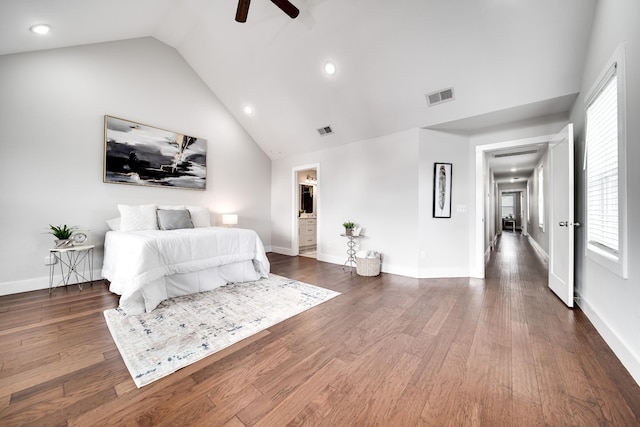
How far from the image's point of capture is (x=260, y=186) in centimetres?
609

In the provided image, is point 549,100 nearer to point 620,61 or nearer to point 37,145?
point 620,61

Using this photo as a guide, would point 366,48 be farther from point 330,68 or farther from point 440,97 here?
point 440,97

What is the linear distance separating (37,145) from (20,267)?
1.60 meters

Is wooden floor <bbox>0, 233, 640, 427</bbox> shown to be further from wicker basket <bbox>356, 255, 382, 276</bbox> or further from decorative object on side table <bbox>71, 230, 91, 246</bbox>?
wicker basket <bbox>356, 255, 382, 276</bbox>

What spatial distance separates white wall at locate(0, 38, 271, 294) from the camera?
3.08 metres

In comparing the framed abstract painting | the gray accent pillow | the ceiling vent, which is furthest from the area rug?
the ceiling vent

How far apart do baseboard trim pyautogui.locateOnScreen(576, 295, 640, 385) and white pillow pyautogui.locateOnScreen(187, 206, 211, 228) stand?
16.7 feet

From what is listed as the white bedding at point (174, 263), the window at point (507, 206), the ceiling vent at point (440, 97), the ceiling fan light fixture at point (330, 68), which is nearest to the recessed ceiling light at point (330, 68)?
the ceiling fan light fixture at point (330, 68)

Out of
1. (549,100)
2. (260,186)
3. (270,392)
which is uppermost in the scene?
(549,100)

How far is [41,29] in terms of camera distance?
278 centimetres

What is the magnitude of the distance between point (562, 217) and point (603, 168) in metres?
0.90

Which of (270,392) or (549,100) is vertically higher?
(549,100)

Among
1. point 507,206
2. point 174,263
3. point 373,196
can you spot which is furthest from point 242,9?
point 507,206

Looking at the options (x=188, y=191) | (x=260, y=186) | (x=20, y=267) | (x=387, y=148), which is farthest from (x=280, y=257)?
(x=20, y=267)
